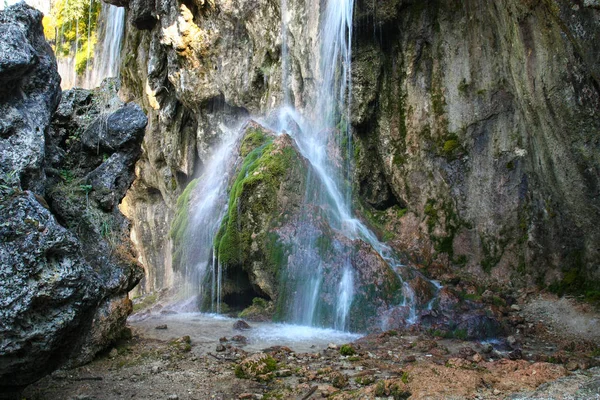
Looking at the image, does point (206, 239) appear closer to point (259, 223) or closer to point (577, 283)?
point (259, 223)

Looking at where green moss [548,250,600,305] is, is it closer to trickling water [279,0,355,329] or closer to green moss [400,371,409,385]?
trickling water [279,0,355,329]

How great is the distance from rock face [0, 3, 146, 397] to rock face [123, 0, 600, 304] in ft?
24.8

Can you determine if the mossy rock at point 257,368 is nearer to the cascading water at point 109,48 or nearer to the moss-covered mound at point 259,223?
the moss-covered mound at point 259,223

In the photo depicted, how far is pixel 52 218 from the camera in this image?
16.0ft

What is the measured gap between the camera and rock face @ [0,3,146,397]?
457 cm

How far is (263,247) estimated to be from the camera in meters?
11.8

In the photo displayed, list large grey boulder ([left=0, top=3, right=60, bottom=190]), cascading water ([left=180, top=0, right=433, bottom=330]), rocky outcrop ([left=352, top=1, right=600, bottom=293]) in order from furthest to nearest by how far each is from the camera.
→ cascading water ([left=180, top=0, right=433, bottom=330]) → rocky outcrop ([left=352, top=1, right=600, bottom=293]) → large grey boulder ([left=0, top=3, right=60, bottom=190])

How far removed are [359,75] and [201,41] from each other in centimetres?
787

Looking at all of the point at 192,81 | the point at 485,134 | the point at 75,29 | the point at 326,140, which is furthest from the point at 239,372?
the point at 75,29

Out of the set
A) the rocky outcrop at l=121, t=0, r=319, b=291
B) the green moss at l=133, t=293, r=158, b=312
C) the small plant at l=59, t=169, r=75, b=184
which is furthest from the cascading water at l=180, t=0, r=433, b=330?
the small plant at l=59, t=169, r=75, b=184

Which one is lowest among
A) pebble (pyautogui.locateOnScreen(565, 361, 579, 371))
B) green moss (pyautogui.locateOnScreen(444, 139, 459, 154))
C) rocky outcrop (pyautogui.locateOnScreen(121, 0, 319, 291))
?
pebble (pyautogui.locateOnScreen(565, 361, 579, 371))

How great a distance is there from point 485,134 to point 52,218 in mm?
10889

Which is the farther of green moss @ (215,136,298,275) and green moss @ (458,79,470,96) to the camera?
green moss @ (458,79,470,96)

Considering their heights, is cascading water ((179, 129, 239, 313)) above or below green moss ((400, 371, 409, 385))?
above
